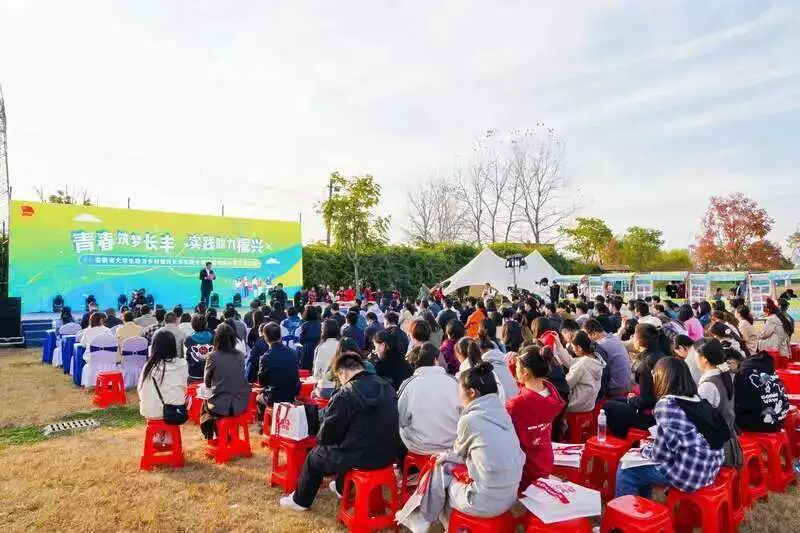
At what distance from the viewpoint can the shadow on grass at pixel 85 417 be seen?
473 centimetres

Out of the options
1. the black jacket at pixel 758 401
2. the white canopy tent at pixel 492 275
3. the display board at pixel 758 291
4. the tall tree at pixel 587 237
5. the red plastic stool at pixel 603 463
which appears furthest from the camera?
the tall tree at pixel 587 237

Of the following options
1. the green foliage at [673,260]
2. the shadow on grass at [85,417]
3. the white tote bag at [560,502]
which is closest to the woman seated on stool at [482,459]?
the white tote bag at [560,502]

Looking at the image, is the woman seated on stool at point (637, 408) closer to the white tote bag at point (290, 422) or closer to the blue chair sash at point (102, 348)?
the white tote bag at point (290, 422)

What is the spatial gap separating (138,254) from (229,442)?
12.3 metres

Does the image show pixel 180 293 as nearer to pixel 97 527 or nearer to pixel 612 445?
pixel 97 527

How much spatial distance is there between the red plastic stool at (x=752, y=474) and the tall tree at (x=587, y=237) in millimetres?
28401

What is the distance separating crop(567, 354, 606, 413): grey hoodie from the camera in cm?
400

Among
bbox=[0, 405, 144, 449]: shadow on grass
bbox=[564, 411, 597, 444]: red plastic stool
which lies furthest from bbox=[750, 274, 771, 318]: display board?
bbox=[0, 405, 144, 449]: shadow on grass

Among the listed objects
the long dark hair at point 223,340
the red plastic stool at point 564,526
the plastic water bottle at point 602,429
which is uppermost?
the long dark hair at point 223,340

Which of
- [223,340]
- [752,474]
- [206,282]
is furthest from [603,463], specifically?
[206,282]

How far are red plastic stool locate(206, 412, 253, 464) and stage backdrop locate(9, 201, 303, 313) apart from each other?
11552 mm

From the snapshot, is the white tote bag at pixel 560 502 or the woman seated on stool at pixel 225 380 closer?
the white tote bag at pixel 560 502

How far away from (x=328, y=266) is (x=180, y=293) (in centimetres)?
540

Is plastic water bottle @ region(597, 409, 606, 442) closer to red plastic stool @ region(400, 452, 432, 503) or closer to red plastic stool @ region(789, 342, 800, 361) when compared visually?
red plastic stool @ region(400, 452, 432, 503)
